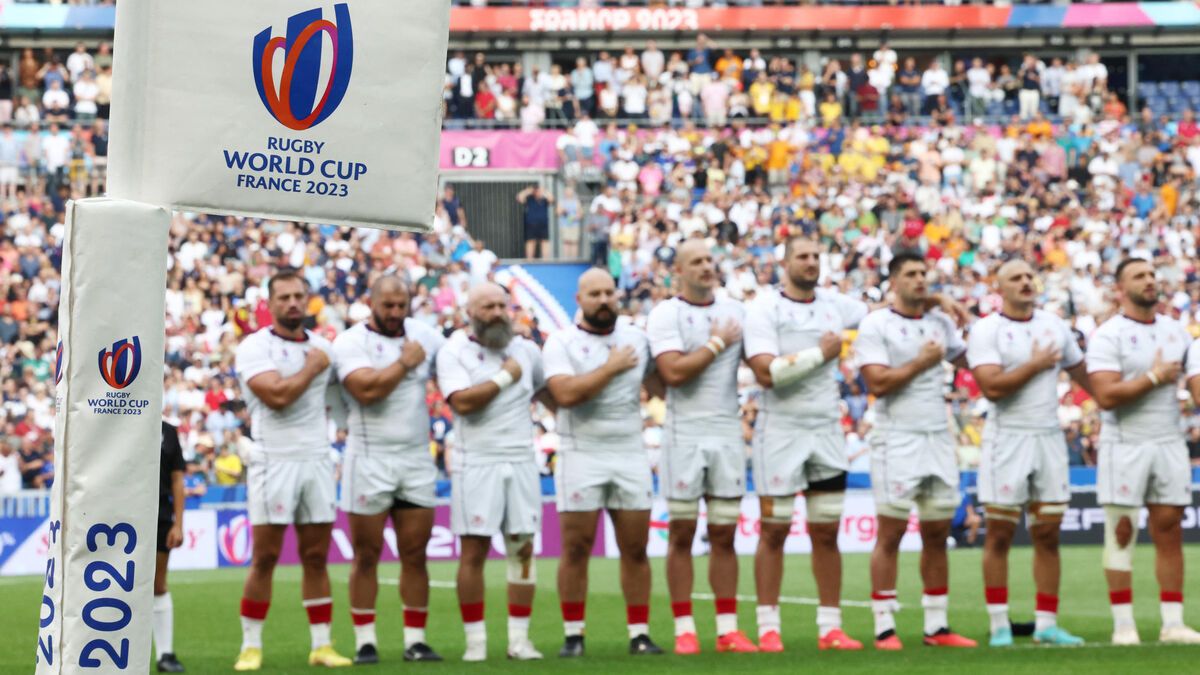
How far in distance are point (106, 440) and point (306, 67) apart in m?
1.14

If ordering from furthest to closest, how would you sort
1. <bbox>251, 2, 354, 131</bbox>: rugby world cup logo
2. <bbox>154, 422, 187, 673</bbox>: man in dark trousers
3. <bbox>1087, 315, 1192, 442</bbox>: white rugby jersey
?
1. <bbox>1087, 315, 1192, 442</bbox>: white rugby jersey
2. <bbox>154, 422, 187, 673</bbox>: man in dark trousers
3. <bbox>251, 2, 354, 131</bbox>: rugby world cup logo

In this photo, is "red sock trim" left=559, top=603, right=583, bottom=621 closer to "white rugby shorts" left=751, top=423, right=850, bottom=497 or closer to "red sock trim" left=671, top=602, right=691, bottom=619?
Answer: "red sock trim" left=671, top=602, right=691, bottom=619

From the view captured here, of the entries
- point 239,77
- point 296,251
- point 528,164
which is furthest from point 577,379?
point 528,164

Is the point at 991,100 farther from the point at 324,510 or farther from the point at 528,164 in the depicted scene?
the point at 324,510

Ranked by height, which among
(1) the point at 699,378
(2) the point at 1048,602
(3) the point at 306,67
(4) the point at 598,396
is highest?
(3) the point at 306,67

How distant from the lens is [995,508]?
11383 mm

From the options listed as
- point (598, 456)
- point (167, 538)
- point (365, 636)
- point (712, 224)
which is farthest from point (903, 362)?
point (712, 224)

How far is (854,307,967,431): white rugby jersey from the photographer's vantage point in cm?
1128

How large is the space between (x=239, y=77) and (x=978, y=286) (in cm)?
Answer: 2714

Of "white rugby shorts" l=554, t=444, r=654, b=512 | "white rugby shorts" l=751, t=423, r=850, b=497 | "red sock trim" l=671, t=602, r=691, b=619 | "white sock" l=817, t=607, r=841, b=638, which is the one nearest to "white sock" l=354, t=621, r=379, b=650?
"white rugby shorts" l=554, t=444, r=654, b=512

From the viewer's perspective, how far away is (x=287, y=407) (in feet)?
35.4

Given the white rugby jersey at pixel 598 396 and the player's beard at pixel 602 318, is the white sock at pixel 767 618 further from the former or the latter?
the player's beard at pixel 602 318

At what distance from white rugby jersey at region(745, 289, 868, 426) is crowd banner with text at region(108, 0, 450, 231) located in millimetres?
6475

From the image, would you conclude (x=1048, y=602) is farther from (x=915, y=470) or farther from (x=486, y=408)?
(x=486, y=408)
